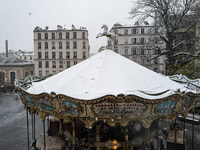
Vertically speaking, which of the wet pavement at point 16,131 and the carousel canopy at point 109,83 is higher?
the carousel canopy at point 109,83

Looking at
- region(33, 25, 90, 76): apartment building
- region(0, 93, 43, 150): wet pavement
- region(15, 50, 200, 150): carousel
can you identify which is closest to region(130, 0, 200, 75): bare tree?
region(15, 50, 200, 150): carousel

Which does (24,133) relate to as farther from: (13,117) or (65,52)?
(65,52)

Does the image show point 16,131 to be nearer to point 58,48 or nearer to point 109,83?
point 109,83

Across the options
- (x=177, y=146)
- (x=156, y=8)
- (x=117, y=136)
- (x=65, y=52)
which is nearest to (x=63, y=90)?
(x=117, y=136)

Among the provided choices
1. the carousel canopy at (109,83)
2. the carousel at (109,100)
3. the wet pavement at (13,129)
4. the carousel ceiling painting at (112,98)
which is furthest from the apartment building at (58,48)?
the carousel ceiling painting at (112,98)

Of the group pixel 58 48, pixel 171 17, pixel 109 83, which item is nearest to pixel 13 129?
pixel 109 83

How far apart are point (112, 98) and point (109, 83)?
1121 millimetres

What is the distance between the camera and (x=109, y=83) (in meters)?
6.03

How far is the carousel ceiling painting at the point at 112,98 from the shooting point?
17.3ft

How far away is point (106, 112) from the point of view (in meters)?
5.48

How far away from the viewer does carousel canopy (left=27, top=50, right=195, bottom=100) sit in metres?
5.66

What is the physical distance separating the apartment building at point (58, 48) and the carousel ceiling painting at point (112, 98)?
1331 inches

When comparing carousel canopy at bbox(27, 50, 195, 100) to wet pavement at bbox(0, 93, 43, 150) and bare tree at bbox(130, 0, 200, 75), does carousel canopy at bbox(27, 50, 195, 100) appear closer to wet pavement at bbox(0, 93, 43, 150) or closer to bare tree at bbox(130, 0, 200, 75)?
wet pavement at bbox(0, 93, 43, 150)

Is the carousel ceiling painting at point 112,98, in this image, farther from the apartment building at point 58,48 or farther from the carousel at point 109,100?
the apartment building at point 58,48
